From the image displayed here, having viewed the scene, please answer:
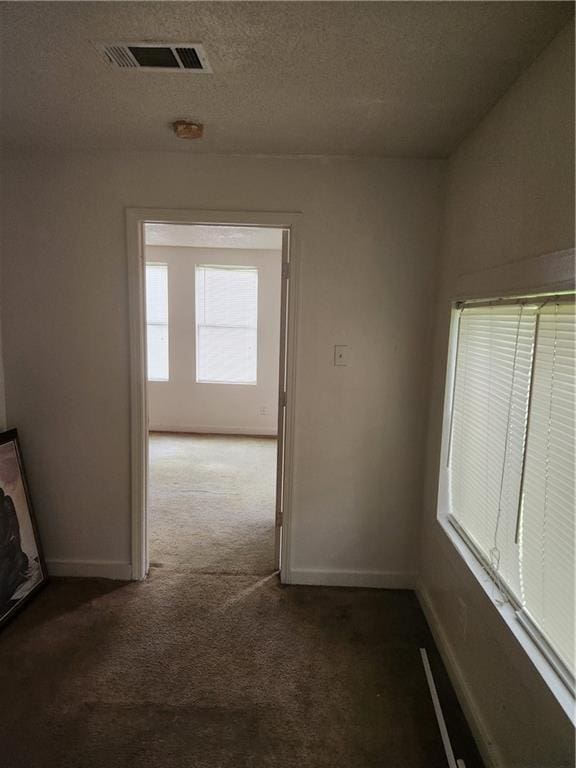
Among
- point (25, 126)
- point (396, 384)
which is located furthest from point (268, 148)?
point (396, 384)

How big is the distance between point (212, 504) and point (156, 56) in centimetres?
311

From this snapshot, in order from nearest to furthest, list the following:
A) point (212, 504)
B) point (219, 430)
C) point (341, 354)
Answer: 1. point (341, 354)
2. point (212, 504)
3. point (219, 430)

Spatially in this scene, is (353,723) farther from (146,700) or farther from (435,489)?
(435,489)

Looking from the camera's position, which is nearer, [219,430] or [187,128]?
[187,128]

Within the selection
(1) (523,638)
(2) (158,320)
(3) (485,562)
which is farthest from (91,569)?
(2) (158,320)

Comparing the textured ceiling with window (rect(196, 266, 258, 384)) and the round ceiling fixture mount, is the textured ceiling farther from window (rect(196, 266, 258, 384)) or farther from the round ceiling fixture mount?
window (rect(196, 266, 258, 384))

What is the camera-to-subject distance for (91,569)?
8.63 feet

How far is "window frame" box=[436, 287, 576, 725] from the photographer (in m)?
1.20

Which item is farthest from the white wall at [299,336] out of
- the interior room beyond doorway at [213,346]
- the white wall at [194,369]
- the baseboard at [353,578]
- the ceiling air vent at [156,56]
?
the white wall at [194,369]

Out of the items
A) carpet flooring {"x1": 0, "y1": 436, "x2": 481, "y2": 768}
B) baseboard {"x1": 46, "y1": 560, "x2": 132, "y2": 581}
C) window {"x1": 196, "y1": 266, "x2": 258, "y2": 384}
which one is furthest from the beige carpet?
window {"x1": 196, "y1": 266, "x2": 258, "y2": 384}

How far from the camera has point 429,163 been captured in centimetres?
229

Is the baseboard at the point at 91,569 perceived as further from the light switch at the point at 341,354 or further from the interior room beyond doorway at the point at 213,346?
the interior room beyond doorway at the point at 213,346

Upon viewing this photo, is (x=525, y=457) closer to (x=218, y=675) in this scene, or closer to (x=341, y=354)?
(x=341, y=354)

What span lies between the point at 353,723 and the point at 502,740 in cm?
56
